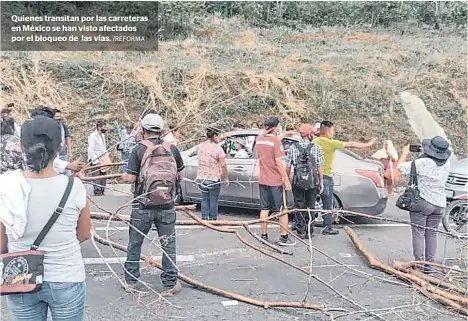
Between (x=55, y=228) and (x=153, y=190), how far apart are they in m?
2.28

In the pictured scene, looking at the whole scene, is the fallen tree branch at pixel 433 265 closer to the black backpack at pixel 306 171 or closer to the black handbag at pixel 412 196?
the black handbag at pixel 412 196

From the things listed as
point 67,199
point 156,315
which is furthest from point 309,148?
point 67,199

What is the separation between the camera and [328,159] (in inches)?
325

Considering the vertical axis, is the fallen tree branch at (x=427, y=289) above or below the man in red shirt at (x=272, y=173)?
below

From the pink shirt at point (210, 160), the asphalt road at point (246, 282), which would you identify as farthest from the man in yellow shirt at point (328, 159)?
the pink shirt at point (210, 160)

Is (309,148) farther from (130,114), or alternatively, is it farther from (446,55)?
(446,55)

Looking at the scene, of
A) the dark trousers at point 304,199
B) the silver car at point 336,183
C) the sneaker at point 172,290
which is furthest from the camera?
the silver car at point 336,183

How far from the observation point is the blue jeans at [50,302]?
3156 millimetres

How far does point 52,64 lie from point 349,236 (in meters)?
10.5

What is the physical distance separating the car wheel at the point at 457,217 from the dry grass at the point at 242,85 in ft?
20.9

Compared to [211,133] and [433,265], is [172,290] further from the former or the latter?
[211,133]

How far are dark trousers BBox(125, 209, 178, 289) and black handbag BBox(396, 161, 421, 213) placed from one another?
258 centimetres

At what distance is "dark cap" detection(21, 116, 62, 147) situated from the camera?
3125 mm

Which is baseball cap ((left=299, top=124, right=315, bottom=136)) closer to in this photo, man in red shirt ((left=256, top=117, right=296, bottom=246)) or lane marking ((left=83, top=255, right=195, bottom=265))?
man in red shirt ((left=256, top=117, right=296, bottom=246))
